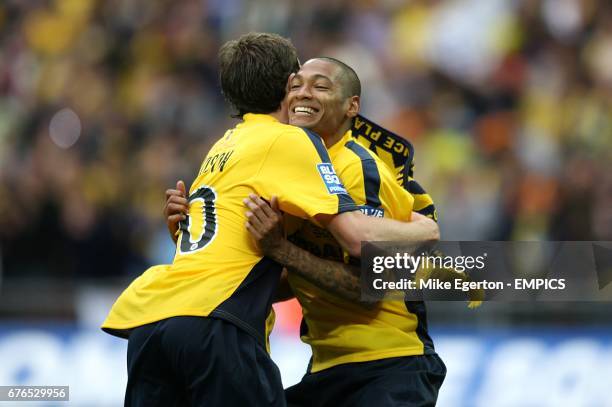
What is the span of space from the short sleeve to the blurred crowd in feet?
18.9


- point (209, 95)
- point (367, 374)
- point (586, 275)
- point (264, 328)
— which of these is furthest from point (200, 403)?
point (209, 95)

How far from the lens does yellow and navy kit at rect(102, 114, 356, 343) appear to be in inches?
175

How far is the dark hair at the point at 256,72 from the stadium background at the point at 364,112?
4.16 m

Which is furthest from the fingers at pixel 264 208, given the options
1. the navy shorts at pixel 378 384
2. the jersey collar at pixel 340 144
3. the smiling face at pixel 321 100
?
the navy shorts at pixel 378 384

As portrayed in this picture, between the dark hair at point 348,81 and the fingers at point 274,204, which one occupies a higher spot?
the dark hair at point 348,81

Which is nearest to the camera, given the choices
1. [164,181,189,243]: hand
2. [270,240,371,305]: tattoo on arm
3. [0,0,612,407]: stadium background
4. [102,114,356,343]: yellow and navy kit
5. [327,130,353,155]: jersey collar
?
[102,114,356,343]: yellow and navy kit

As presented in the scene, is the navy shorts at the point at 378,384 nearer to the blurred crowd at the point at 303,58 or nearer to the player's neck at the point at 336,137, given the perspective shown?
the player's neck at the point at 336,137

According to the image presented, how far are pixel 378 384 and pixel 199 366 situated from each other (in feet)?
3.03

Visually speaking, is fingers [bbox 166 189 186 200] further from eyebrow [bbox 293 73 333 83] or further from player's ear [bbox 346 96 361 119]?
player's ear [bbox 346 96 361 119]

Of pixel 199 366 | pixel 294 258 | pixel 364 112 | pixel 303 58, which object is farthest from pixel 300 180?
pixel 303 58

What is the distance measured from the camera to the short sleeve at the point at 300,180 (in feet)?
14.8

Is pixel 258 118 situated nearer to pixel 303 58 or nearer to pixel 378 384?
pixel 378 384

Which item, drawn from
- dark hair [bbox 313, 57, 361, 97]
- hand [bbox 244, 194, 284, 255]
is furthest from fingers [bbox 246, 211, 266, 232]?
dark hair [bbox 313, 57, 361, 97]

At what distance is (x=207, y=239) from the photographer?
4.60 metres
